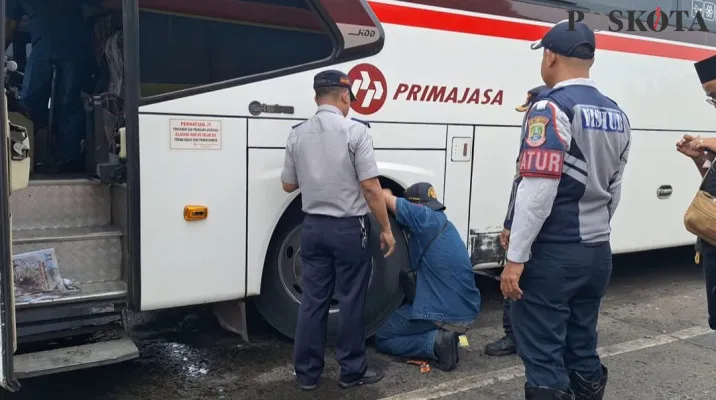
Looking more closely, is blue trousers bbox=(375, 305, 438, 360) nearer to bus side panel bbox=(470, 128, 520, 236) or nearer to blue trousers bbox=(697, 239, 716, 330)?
bus side panel bbox=(470, 128, 520, 236)

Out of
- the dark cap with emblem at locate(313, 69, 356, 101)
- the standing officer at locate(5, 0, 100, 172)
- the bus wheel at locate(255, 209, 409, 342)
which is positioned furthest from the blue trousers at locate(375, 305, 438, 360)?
the standing officer at locate(5, 0, 100, 172)

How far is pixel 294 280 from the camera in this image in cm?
457

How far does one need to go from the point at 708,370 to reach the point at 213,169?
3409 mm

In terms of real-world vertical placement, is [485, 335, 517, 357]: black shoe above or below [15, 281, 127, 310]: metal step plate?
below

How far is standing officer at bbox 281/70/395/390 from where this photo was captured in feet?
12.4

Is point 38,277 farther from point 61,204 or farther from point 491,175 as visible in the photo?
point 491,175

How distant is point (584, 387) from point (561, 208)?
0.87 m

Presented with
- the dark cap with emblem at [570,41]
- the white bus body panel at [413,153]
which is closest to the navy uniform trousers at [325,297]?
the white bus body panel at [413,153]

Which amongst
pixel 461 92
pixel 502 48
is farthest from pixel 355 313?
pixel 502 48

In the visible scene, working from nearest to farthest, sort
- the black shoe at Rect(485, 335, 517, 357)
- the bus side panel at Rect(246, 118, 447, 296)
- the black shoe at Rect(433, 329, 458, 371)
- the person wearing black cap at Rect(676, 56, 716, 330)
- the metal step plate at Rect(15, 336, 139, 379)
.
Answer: the metal step plate at Rect(15, 336, 139, 379)
the person wearing black cap at Rect(676, 56, 716, 330)
the bus side panel at Rect(246, 118, 447, 296)
the black shoe at Rect(433, 329, 458, 371)
the black shoe at Rect(485, 335, 517, 357)

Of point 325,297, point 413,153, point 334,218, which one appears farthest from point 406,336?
point 413,153

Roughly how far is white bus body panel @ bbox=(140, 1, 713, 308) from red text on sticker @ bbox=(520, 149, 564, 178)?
5.79 feet

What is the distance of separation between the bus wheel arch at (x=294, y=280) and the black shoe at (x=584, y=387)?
158 cm

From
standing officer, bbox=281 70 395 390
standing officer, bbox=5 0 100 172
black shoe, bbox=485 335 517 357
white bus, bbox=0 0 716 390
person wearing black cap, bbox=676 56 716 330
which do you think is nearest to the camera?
person wearing black cap, bbox=676 56 716 330
